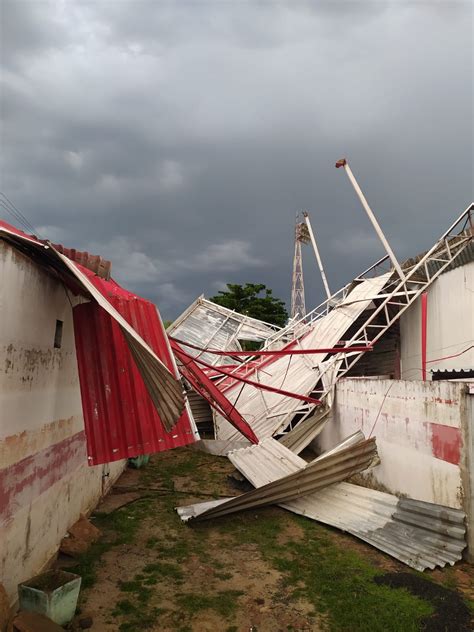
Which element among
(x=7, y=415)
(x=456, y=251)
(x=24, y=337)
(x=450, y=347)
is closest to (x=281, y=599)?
(x=7, y=415)

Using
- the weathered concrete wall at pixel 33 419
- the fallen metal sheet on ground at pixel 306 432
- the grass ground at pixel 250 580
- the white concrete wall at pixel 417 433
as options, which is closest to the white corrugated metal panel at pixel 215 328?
the fallen metal sheet on ground at pixel 306 432

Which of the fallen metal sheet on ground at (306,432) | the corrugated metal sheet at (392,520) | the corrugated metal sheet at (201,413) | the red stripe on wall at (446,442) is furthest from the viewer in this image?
the corrugated metal sheet at (201,413)

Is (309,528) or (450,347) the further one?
(450,347)

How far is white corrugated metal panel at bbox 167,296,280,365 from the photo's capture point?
68.0ft

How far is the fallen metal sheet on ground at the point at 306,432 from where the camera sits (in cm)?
1147

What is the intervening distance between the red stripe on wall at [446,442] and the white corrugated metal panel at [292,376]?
222 inches

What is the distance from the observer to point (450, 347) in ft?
37.1

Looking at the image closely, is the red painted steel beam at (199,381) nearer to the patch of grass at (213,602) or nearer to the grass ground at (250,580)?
the grass ground at (250,580)

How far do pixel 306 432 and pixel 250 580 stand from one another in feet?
21.0

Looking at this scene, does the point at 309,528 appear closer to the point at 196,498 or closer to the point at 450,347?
the point at 196,498

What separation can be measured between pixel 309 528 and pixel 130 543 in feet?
9.64

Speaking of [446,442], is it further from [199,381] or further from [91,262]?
[91,262]

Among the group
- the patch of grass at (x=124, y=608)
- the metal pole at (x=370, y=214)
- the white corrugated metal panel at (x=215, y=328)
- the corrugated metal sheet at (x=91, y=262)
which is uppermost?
the metal pole at (x=370, y=214)

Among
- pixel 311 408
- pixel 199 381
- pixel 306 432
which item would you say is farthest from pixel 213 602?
pixel 311 408
